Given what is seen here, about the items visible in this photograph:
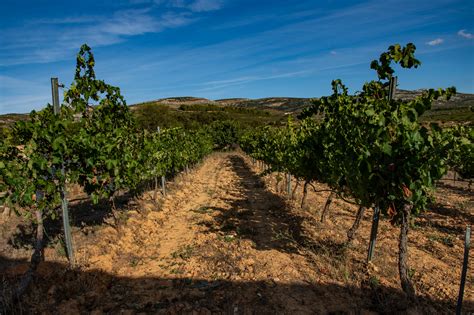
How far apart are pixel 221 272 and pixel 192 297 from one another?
0.91m

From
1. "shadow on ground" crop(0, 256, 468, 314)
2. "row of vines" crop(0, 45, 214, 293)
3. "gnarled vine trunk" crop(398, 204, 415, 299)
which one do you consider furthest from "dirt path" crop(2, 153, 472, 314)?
"row of vines" crop(0, 45, 214, 293)

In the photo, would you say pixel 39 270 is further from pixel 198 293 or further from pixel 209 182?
pixel 209 182

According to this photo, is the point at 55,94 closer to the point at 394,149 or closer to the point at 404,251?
the point at 394,149

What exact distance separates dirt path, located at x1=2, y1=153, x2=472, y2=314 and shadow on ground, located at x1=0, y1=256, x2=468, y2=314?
2 cm

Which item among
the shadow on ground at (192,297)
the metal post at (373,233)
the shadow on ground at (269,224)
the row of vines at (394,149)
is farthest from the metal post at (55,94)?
the metal post at (373,233)

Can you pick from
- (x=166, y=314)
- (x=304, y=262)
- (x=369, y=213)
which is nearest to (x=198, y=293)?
(x=166, y=314)

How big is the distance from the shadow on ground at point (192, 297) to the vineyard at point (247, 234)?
2 centimetres

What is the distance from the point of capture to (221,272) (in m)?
5.51

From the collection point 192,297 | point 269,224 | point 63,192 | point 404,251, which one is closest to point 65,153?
point 63,192

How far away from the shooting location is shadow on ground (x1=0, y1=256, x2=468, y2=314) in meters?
4.22

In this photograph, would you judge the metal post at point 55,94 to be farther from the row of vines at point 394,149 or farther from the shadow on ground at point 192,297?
the row of vines at point 394,149

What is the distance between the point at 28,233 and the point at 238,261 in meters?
5.49

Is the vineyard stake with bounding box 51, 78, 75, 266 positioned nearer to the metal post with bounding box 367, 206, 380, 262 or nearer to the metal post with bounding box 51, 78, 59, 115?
the metal post with bounding box 51, 78, 59, 115

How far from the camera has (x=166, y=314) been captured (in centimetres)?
424
